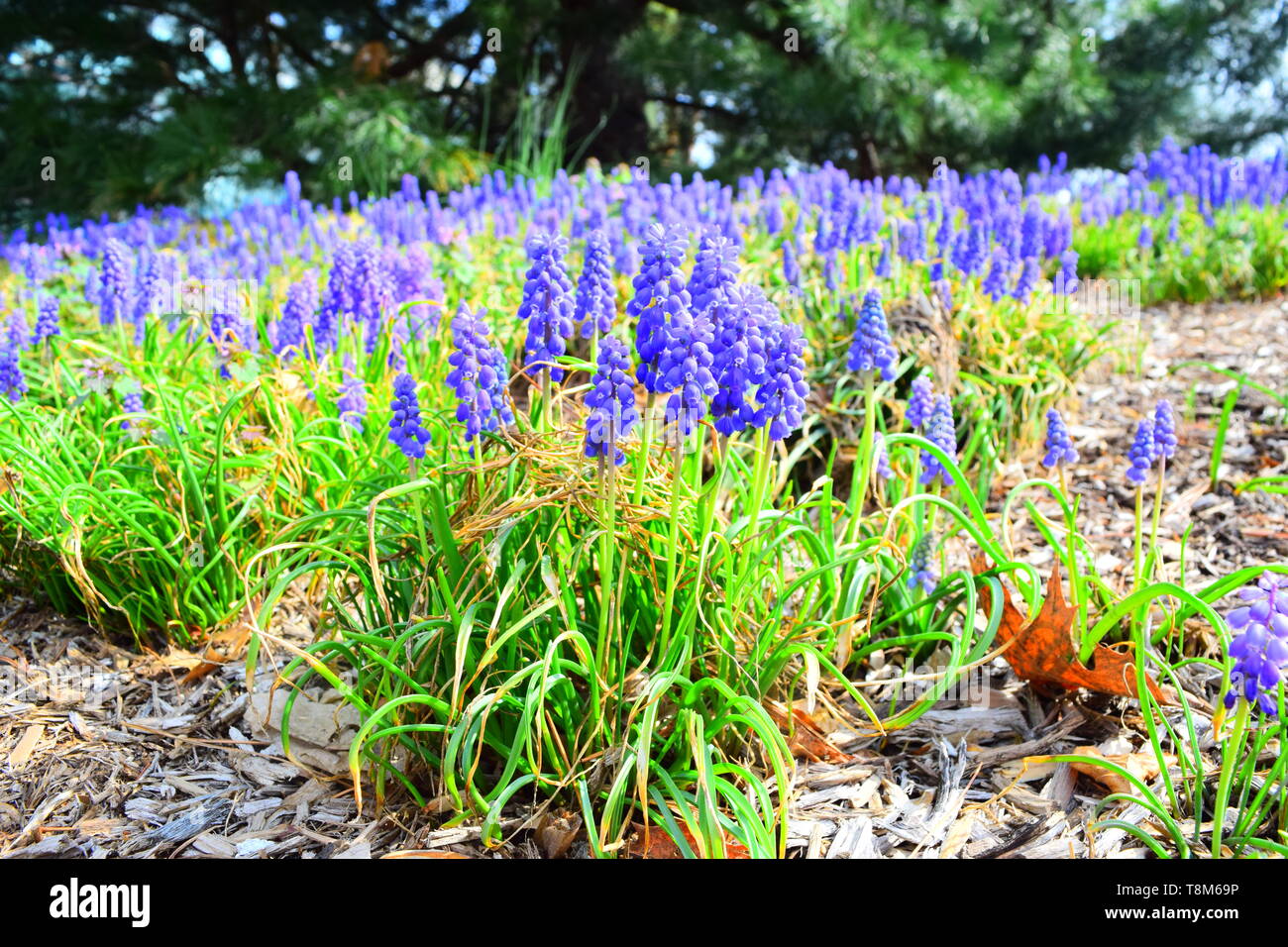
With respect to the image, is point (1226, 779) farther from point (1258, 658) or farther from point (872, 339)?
point (872, 339)

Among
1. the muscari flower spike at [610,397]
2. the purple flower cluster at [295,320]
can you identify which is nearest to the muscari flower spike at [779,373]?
the muscari flower spike at [610,397]

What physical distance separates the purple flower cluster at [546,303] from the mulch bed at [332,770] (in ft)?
3.23

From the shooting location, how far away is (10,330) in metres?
3.87

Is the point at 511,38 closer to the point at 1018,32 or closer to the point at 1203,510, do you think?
the point at 1018,32

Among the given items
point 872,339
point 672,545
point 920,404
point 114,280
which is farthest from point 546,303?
point 114,280

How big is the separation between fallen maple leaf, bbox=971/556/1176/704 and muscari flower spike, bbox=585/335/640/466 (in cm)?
110

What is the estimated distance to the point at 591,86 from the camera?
1214 cm

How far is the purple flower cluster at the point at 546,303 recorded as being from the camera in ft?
7.25

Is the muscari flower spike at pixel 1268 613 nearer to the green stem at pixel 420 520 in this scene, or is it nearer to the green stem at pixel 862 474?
the green stem at pixel 862 474

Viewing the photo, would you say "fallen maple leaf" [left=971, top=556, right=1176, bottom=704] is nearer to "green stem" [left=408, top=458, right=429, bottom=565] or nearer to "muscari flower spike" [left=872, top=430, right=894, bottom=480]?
"muscari flower spike" [left=872, top=430, right=894, bottom=480]

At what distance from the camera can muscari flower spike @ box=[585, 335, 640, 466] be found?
77.5 inches

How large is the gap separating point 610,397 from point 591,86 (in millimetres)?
11021

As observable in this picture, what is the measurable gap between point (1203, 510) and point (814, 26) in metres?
7.76

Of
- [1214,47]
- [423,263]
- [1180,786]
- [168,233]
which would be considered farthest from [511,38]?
[1180,786]
